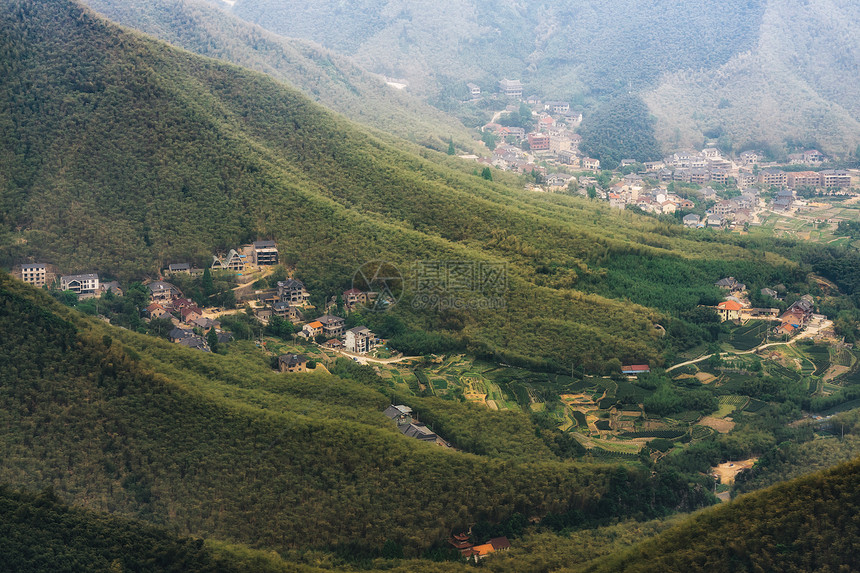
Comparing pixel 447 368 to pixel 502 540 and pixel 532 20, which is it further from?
pixel 532 20

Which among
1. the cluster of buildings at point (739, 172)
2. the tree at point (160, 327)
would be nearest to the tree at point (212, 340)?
the tree at point (160, 327)

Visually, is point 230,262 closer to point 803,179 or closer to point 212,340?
point 212,340

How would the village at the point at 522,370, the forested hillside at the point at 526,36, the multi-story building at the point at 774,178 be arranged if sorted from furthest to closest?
the forested hillside at the point at 526,36, the multi-story building at the point at 774,178, the village at the point at 522,370

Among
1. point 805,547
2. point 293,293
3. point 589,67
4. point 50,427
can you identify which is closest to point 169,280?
point 293,293

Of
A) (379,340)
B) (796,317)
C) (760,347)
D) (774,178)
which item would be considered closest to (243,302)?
(379,340)

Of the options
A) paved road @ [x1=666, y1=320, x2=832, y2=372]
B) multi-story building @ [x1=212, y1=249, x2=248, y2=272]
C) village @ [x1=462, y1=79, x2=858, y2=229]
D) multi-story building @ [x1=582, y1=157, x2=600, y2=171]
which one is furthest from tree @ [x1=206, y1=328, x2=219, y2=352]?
multi-story building @ [x1=582, y1=157, x2=600, y2=171]

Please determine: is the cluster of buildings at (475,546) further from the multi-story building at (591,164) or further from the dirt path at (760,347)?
the multi-story building at (591,164)
